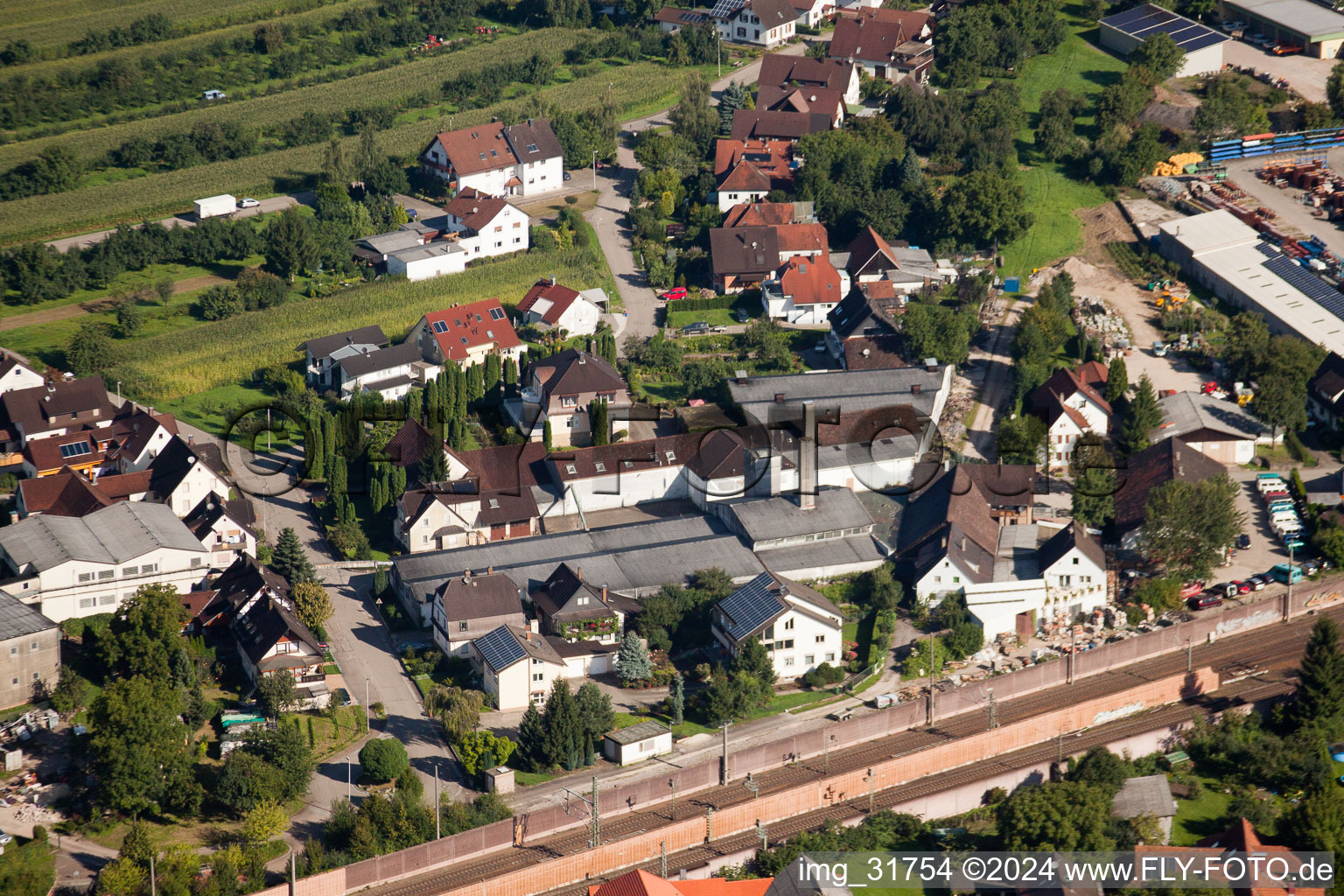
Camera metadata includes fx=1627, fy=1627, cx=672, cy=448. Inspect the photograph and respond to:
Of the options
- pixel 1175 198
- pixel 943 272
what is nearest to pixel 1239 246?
pixel 1175 198

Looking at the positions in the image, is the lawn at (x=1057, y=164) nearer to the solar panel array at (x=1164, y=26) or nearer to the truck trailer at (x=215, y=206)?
the solar panel array at (x=1164, y=26)

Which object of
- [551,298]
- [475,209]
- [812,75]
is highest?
[812,75]

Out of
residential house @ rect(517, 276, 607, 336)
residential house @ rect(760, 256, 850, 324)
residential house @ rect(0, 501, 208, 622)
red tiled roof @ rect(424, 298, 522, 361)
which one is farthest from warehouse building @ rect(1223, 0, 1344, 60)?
residential house @ rect(0, 501, 208, 622)

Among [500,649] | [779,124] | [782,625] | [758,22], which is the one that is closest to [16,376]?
[500,649]

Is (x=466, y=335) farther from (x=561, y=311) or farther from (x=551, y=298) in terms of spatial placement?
(x=551, y=298)

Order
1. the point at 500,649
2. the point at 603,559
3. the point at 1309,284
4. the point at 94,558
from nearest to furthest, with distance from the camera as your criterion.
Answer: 1. the point at 500,649
2. the point at 94,558
3. the point at 603,559
4. the point at 1309,284

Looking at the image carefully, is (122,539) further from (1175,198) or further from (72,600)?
(1175,198)

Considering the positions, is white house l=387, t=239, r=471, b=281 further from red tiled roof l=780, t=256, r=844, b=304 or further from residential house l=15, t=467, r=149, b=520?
residential house l=15, t=467, r=149, b=520
